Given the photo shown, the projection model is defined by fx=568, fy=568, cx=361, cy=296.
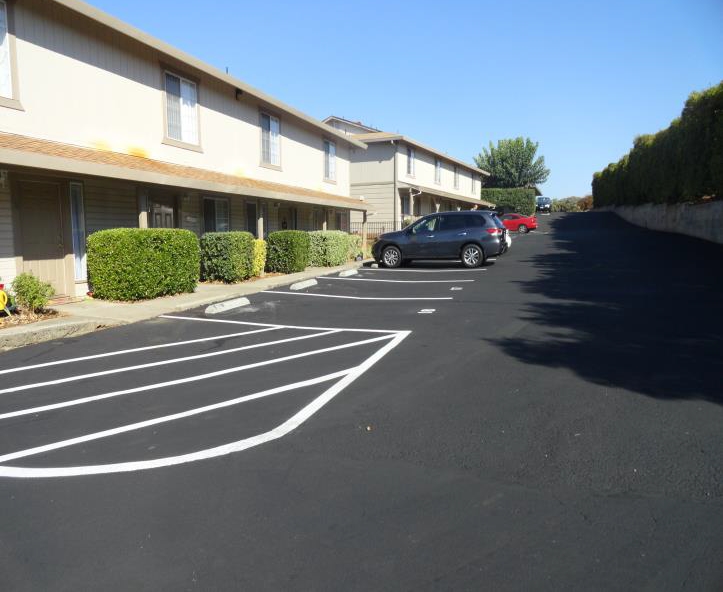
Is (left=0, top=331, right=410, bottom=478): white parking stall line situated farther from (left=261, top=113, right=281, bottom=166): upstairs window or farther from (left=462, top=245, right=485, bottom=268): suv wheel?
(left=261, top=113, right=281, bottom=166): upstairs window

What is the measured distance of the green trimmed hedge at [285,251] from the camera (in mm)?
17000

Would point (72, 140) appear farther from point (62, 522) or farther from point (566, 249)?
point (566, 249)

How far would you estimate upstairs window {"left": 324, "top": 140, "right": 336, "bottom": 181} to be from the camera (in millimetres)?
23770

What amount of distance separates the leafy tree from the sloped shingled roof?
171 ft

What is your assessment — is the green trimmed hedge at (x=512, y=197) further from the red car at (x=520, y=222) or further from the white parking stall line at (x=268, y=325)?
the white parking stall line at (x=268, y=325)

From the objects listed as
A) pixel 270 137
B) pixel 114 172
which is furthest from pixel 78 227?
pixel 270 137

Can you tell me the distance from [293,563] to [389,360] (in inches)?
157

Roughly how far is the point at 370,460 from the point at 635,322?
6.08 metres

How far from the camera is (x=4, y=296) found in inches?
354

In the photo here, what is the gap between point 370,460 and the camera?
3.92 meters

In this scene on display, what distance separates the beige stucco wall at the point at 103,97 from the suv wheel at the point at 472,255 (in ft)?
24.1

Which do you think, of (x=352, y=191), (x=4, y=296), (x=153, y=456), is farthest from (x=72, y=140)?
(x=352, y=191)

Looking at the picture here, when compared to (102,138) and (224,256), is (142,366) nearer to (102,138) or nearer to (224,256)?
(102,138)

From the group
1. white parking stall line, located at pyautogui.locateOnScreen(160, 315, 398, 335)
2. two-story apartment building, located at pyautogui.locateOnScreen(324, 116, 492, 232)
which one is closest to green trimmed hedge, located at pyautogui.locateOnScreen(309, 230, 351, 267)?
white parking stall line, located at pyautogui.locateOnScreen(160, 315, 398, 335)
